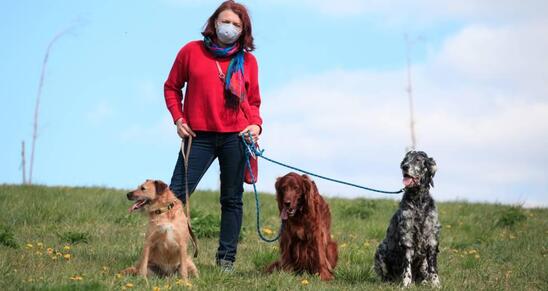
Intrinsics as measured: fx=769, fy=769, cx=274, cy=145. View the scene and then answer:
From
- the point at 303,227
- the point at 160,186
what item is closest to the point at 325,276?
the point at 303,227

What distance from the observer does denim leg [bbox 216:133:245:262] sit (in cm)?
876

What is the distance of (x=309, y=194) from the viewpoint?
8.50 meters

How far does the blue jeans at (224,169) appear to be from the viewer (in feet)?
28.5

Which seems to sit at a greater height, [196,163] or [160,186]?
[196,163]

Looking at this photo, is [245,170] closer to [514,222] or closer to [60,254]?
[60,254]

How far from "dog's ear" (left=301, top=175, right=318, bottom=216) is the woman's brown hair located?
5.57 ft

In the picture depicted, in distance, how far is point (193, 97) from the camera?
341 inches

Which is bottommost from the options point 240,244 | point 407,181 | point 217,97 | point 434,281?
point 434,281

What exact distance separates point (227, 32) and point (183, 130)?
1.21 metres

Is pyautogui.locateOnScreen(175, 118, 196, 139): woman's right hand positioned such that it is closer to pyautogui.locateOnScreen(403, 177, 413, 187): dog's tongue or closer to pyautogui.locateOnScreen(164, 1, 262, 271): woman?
pyautogui.locateOnScreen(164, 1, 262, 271): woman

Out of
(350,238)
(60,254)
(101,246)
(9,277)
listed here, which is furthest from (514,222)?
(9,277)

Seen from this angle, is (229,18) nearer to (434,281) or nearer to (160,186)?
(160,186)

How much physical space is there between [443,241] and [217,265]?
543 centimetres

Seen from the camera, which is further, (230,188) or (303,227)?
(230,188)
